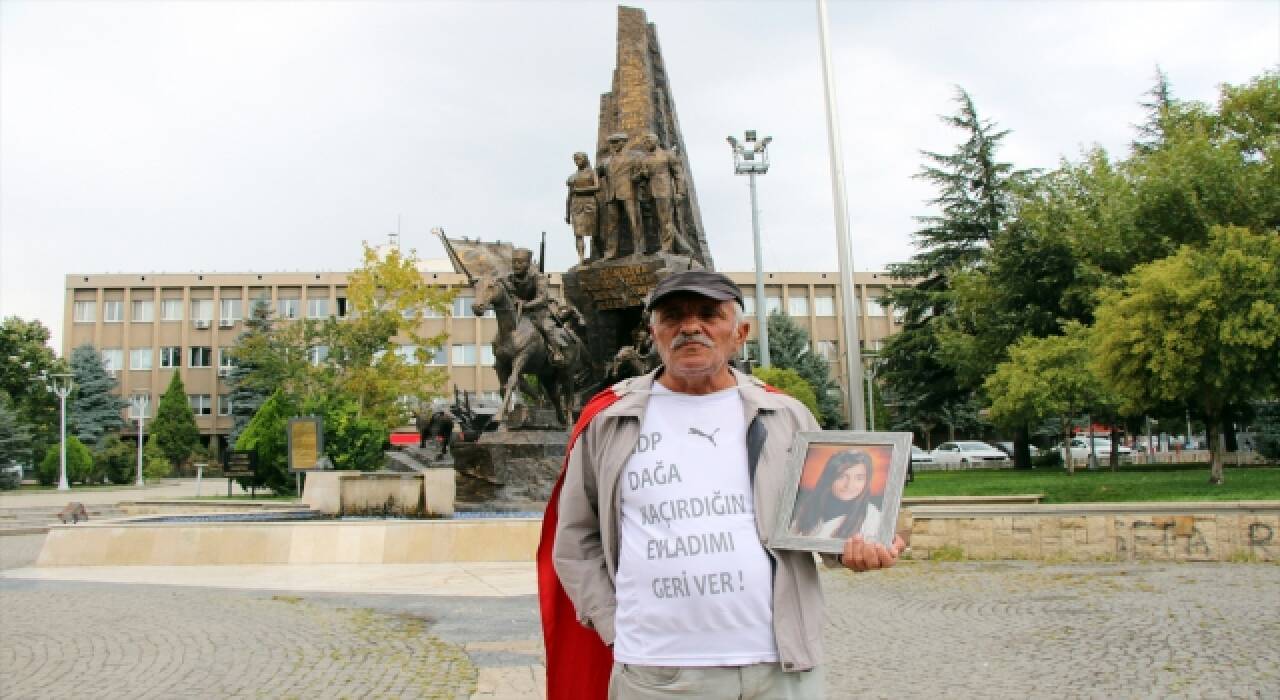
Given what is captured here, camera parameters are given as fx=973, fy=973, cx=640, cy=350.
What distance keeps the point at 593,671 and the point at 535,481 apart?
12477 mm

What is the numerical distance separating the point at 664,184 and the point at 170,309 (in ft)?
197

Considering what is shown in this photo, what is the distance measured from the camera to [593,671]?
9.10 feet

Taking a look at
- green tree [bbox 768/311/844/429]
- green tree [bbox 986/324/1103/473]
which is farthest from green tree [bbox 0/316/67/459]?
green tree [bbox 986/324/1103/473]

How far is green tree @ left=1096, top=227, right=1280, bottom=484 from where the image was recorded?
17391 millimetres

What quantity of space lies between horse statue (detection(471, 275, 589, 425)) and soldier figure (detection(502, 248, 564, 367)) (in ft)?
0.36

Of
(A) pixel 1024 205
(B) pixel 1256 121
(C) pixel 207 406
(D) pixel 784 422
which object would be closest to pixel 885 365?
(A) pixel 1024 205

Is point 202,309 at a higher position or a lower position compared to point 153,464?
higher

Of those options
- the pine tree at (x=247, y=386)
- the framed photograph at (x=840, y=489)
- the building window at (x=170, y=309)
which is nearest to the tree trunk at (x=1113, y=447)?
the framed photograph at (x=840, y=489)

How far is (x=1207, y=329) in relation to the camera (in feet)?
58.0

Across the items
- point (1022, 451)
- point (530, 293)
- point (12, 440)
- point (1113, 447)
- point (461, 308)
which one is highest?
point (461, 308)

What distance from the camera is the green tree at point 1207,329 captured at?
1739cm

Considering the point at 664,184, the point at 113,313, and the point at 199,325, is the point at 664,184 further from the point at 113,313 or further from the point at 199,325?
the point at 113,313

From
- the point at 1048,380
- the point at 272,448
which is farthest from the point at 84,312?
the point at 1048,380

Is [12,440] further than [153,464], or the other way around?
[153,464]
